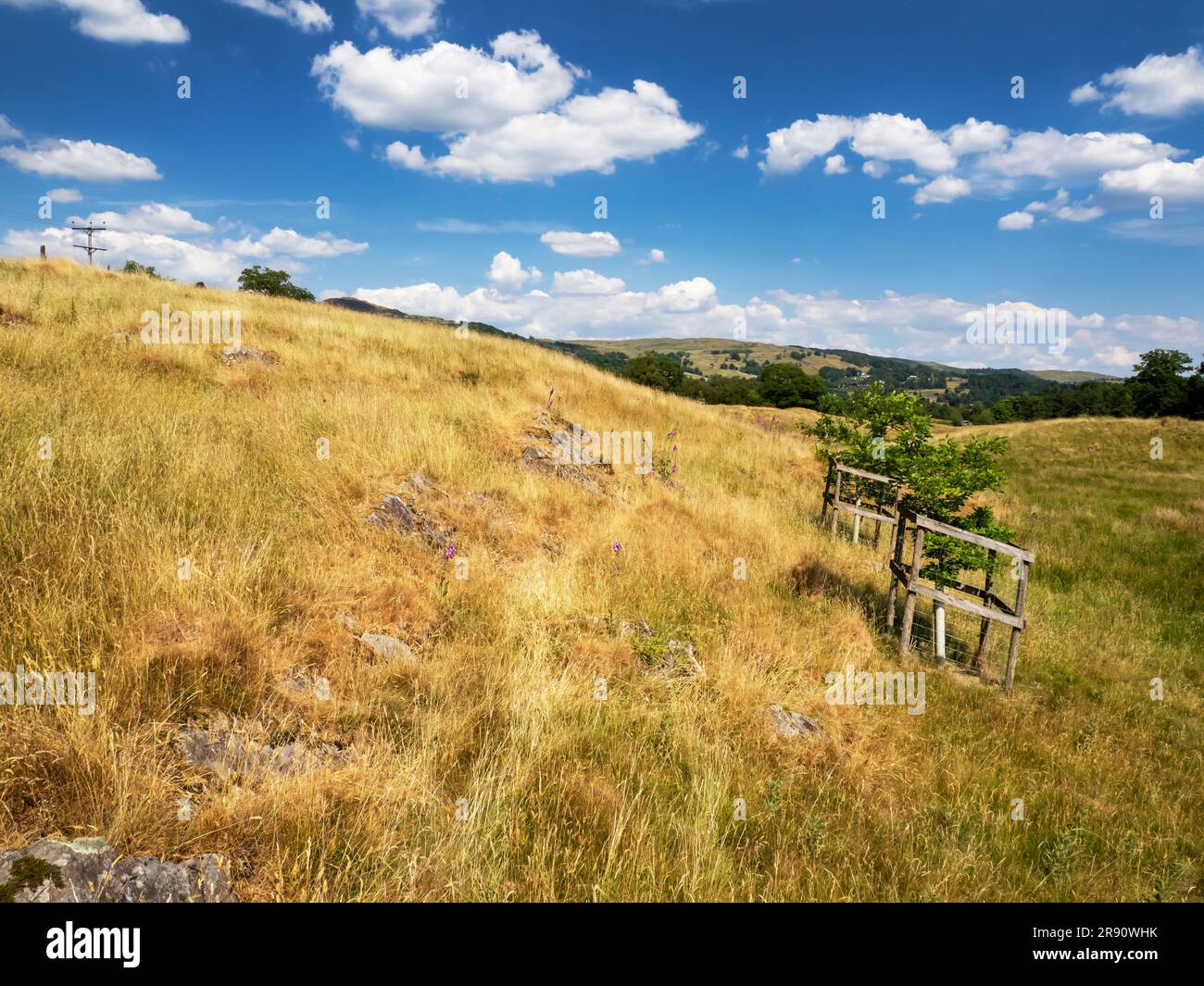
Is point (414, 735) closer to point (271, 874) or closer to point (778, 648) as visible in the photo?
point (271, 874)

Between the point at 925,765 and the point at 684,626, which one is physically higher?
the point at 684,626

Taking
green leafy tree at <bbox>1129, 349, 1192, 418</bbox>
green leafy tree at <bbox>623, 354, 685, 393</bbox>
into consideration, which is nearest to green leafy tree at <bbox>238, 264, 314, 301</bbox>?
green leafy tree at <bbox>623, 354, 685, 393</bbox>

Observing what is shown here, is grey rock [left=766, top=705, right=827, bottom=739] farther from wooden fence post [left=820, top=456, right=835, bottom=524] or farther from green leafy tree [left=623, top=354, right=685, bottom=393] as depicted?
green leafy tree [left=623, top=354, right=685, bottom=393]

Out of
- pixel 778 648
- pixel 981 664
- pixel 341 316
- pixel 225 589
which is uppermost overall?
pixel 341 316

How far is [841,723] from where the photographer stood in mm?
5270

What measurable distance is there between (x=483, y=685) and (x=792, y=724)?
276 centimetres

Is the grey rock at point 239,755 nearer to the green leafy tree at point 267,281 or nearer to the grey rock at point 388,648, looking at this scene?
the grey rock at point 388,648

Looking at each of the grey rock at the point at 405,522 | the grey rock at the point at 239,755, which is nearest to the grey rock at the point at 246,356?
the grey rock at the point at 405,522

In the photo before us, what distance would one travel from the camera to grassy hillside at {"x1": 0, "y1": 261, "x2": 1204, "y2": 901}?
9.26 feet

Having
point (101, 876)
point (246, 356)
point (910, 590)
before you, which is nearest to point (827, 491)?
point (910, 590)

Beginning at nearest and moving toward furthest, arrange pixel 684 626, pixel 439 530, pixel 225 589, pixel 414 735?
1. pixel 414 735
2. pixel 225 589
3. pixel 684 626
4. pixel 439 530

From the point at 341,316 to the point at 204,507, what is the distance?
16.0m

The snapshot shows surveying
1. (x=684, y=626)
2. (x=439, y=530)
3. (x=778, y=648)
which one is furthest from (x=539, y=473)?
(x=778, y=648)

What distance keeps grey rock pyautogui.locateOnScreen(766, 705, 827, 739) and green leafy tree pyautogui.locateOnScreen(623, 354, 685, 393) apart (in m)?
66.6
